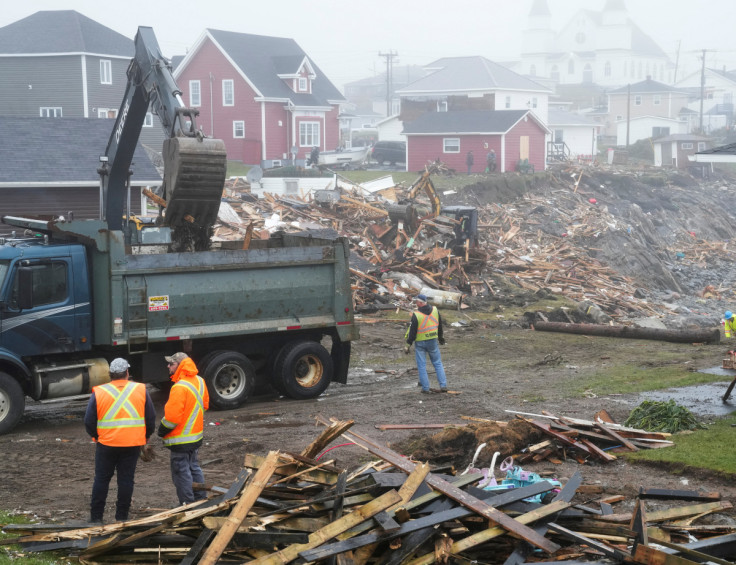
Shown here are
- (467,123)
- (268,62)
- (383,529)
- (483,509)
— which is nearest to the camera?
(383,529)

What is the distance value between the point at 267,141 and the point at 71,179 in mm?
26534

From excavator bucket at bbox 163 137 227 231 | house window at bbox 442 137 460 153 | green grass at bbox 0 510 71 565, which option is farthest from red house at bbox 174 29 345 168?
green grass at bbox 0 510 71 565

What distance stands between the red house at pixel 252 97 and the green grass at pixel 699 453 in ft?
140

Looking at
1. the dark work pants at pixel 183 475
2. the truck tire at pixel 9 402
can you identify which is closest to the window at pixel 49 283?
the truck tire at pixel 9 402

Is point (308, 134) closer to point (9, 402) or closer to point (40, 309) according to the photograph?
point (40, 309)

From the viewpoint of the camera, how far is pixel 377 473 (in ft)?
27.1

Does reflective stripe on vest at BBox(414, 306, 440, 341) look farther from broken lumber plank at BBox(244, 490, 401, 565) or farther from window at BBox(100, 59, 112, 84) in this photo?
window at BBox(100, 59, 112, 84)

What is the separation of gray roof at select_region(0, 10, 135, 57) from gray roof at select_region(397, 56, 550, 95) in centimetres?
Answer: 2379

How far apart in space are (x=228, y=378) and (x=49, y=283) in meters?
3.03

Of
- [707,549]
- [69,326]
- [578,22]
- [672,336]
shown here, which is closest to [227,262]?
[69,326]

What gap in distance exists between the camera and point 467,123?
2173 inches

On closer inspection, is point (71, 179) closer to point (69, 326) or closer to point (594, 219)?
point (69, 326)

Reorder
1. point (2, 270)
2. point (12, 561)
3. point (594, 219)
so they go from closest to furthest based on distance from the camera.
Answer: point (12, 561)
point (2, 270)
point (594, 219)

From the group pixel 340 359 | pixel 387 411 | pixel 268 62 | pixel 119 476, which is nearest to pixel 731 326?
pixel 387 411
